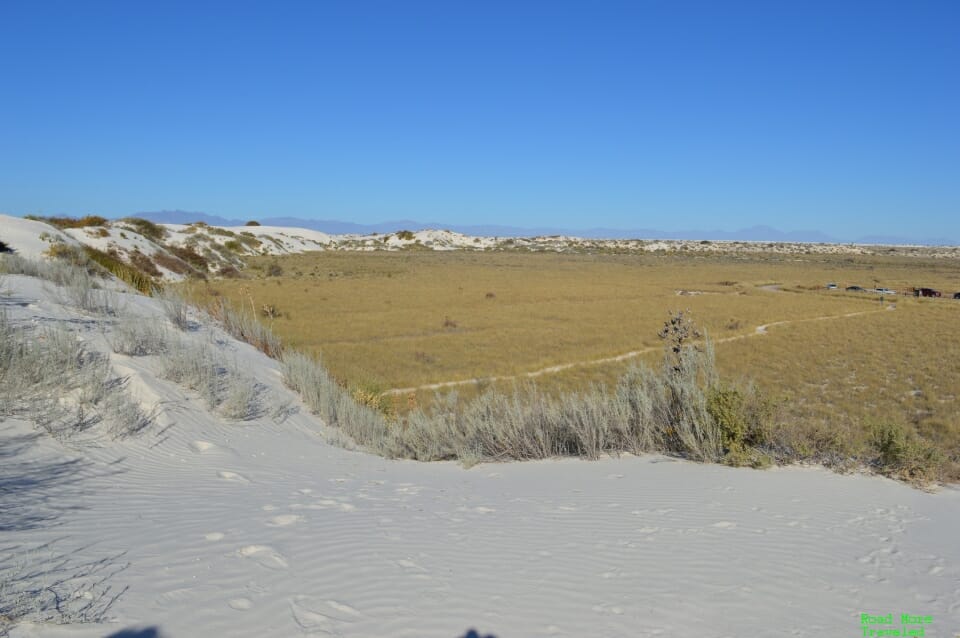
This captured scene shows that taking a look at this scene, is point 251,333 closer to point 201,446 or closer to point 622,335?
point 201,446

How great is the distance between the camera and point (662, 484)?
5.77 meters

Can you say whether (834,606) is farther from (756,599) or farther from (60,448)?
(60,448)

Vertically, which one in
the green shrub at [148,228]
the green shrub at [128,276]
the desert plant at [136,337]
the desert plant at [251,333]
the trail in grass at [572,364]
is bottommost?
the trail in grass at [572,364]

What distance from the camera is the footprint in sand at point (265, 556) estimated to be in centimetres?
356

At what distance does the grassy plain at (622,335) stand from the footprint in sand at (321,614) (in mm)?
5983

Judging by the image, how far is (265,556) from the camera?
367cm

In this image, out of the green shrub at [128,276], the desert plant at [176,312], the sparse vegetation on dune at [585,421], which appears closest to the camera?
the sparse vegetation on dune at [585,421]

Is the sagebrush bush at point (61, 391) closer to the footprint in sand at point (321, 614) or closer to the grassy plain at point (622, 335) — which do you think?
the footprint in sand at point (321, 614)

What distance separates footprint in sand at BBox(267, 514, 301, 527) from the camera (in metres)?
4.25

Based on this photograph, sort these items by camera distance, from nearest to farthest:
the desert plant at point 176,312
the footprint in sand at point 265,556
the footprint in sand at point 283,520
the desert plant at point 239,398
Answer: the footprint in sand at point 265,556 < the footprint in sand at point 283,520 < the desert plant at point 239,398 < the desert plant at point 176,312

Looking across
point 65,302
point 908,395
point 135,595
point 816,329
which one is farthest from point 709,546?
point 816,329

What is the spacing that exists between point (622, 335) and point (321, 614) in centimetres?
1908

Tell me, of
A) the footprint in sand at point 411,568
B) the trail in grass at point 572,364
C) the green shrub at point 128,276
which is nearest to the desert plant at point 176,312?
the trail in grass at point 572,364

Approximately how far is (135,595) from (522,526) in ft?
8.46
